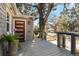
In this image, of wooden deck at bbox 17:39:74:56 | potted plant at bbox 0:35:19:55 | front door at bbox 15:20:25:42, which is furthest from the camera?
front door at bbox 15:20:25:42

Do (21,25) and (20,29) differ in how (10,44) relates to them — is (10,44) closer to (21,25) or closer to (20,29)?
(20,29)

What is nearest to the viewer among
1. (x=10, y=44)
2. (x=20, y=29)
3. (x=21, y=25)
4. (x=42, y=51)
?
(x=10, y=44)

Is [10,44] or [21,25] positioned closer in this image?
[10,44]

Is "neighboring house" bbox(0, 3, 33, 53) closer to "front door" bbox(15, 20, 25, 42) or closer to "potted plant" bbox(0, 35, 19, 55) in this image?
"front door" bbox(15, 20, 25, 42)

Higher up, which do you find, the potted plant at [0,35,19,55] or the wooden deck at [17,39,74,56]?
the potted plant at [0,35,19,55]

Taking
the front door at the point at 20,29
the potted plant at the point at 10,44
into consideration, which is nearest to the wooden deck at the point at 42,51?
the potted plant at the point at 10,44

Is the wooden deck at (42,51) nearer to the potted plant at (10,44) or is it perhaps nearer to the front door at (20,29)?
the potted plant at (10,44)

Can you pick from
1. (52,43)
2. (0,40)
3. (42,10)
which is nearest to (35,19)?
(42,10)

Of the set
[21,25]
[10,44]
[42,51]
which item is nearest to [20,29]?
[21,25]

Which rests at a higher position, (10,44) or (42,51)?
(10,44)

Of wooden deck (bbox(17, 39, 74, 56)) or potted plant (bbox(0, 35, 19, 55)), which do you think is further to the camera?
wooden deck (bbox(17, 39, 74, 56))

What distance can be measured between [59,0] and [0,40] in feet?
6.38

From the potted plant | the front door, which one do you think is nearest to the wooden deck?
the potted plant

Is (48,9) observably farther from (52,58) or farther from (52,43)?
(52,58)
